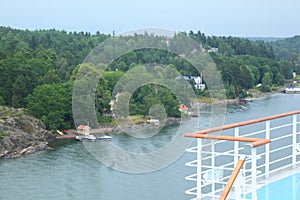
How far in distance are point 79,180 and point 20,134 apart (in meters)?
6.10

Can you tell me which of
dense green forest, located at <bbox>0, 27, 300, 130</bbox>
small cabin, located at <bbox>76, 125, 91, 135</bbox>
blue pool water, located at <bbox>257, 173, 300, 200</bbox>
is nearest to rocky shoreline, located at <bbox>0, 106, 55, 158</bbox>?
dense green forest, located at <bbox>0, 27, 300, 130</bbox>

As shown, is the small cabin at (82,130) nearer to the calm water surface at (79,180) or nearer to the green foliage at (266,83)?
the calm water surface at (79,180)

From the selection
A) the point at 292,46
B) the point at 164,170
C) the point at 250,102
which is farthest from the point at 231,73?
the point at 292,46

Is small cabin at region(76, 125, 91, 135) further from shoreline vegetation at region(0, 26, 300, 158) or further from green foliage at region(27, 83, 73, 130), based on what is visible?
green foliage at region(27, 83, 73, 130)

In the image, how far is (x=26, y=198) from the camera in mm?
10508

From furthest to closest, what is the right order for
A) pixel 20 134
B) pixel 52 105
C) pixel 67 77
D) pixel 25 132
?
pixel 67 77
pixel 52 105
pixel 25 132
pixel 20 134

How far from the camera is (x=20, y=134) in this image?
17.3 meters

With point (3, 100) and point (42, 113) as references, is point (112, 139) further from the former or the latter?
point (3, 100)

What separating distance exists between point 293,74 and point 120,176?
114 feet

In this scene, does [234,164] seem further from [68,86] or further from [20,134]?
[68,86]

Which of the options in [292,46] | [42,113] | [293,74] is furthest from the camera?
[292,46]

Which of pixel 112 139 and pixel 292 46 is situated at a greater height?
pixel 292 46

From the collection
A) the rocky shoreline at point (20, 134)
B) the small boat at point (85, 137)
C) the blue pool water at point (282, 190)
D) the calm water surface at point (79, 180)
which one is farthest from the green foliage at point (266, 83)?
the blue pool water at point (282, 190)

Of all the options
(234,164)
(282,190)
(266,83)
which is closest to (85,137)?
(282,190)
